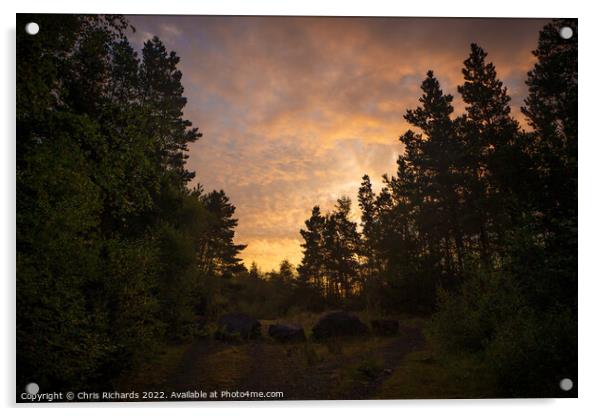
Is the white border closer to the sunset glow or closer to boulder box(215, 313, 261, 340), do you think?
the sunset glow

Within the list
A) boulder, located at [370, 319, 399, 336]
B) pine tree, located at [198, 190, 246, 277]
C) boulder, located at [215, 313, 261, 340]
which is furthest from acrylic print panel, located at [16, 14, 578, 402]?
boulder, located at [215, 313, 261, 340]

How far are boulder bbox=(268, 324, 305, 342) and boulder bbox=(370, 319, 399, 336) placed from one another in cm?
283

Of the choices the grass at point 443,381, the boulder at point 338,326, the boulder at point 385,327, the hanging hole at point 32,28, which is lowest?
the boulder at point 338,326

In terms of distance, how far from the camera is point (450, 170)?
36.1ft

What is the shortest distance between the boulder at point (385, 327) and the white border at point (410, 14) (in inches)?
178

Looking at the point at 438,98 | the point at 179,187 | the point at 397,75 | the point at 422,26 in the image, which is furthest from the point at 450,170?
the point at 179,187

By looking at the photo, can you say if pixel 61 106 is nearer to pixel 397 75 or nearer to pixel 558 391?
pixel 397 75

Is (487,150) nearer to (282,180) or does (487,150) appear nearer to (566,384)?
(282,180)

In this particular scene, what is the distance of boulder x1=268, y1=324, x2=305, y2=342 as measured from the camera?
551 inches

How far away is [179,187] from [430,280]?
775cm

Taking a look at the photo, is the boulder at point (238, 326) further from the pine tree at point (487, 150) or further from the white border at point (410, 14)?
the pine tree at point (487, 150)

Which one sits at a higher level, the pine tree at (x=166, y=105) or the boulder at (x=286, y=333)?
the pine tree at (x=166, y=105)

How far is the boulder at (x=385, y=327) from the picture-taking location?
36.9ft

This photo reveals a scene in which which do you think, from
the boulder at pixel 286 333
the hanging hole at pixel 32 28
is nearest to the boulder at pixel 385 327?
the boulder at pixel 286 333
